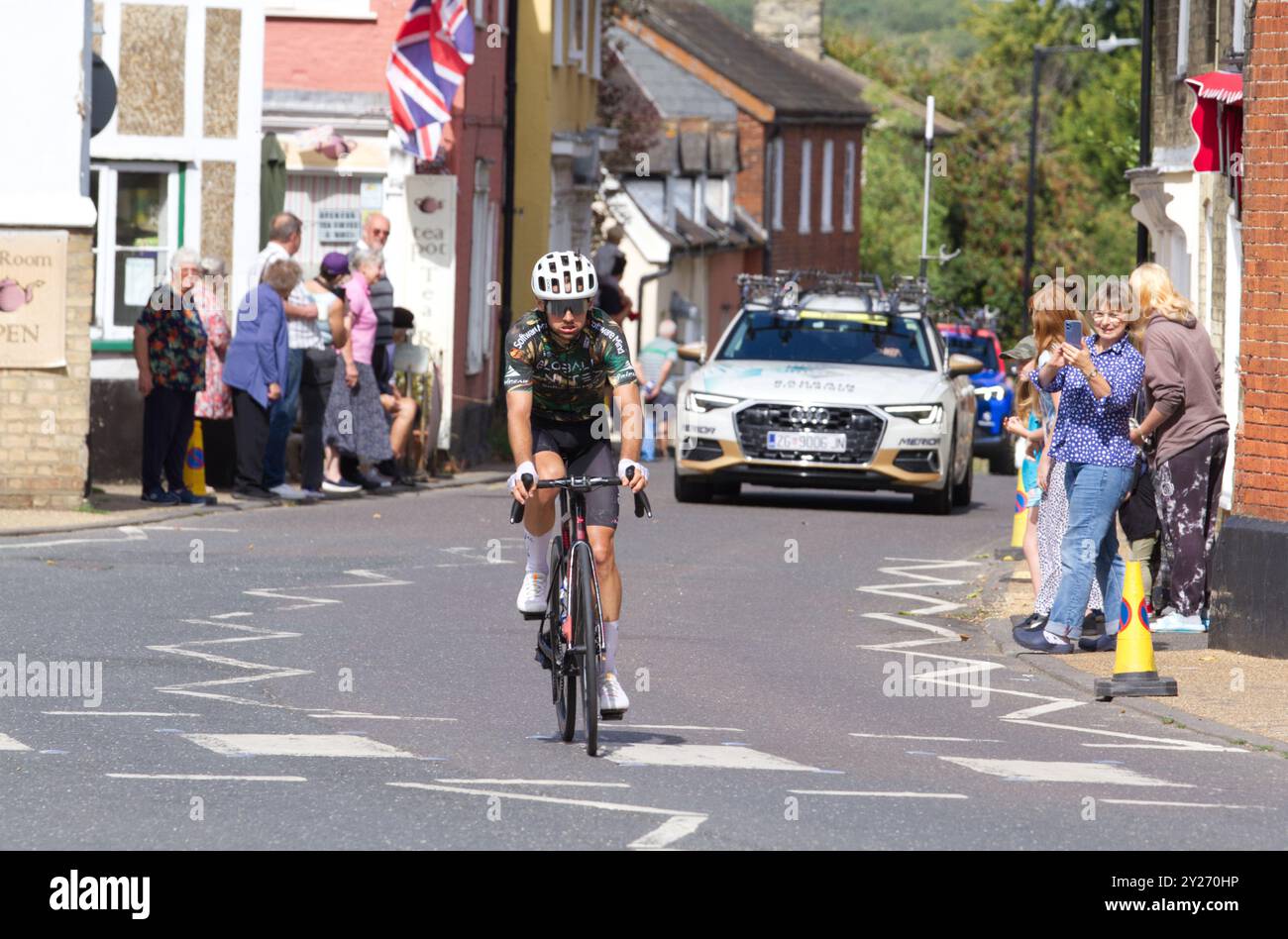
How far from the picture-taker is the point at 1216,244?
18234 millimetres

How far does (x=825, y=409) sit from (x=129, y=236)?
6.59 m

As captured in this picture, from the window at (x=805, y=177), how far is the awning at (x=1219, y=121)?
49777 millimetres

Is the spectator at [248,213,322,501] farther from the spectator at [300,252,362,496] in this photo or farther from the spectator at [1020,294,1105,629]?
the spectator at [1020,294,1105,629]

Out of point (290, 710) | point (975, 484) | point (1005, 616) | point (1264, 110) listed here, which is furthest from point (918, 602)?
point (975, 484)

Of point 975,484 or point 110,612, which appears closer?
point 110,612

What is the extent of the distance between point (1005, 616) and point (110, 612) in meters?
5.24

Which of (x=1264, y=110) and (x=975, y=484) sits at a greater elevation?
(x=1264, y=110)

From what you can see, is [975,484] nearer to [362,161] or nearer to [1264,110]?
[362,161]

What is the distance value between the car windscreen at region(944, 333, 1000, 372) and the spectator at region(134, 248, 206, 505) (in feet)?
65.8

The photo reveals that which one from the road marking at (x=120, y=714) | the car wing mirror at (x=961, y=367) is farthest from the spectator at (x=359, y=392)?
the road marking at (x=120, y=714)

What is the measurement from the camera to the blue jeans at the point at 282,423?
20.4 m

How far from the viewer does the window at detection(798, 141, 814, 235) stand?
65938 millimetres

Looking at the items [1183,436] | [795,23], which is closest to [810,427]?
[1183,436]
